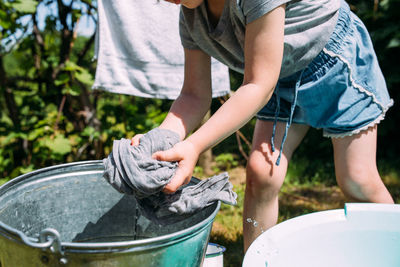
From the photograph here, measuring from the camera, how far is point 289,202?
91.4 inches

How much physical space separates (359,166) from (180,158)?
0.67 m

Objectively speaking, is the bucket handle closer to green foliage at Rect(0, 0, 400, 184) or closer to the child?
the child

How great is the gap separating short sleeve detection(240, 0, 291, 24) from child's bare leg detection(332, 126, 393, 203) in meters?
0.57

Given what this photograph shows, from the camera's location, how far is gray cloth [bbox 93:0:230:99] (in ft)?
6.33

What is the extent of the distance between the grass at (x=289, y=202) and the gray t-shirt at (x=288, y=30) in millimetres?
921

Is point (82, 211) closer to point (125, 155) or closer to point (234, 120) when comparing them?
point (125, 155)

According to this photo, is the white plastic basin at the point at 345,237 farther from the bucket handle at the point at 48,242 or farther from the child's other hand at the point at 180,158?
the bucket handle at the point at 48,242

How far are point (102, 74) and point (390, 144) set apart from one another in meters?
1.98

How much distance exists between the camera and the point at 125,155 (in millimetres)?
967

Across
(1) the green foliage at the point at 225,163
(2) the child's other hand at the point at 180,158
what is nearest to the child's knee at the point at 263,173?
(2) the child's other hand at the point at 180,158

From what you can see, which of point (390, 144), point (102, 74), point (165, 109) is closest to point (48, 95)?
point (102, 74)

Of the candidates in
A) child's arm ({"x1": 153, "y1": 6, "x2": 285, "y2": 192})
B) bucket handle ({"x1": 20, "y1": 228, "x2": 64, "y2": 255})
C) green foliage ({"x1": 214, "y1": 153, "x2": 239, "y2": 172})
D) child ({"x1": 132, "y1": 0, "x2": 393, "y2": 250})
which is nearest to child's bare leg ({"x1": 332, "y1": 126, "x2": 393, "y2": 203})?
child ({"x1": 132, "y1": 0, "x2": 393, "y2": 250})

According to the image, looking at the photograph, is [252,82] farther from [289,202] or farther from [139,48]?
[289,202]

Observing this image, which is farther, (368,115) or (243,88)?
(368,115)
